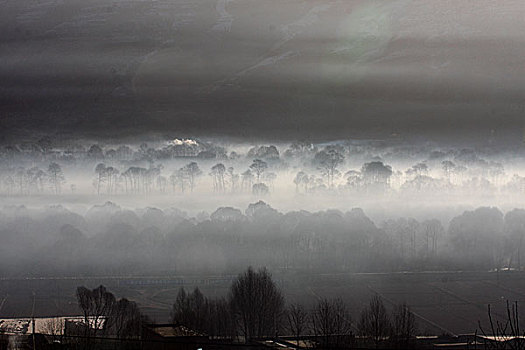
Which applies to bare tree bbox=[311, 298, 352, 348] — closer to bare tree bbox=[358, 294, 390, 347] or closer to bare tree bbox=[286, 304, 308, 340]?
bare tree bbox=[286, 304, 308, 340]

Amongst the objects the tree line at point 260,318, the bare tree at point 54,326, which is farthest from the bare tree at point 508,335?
the bare tree at point 54,326

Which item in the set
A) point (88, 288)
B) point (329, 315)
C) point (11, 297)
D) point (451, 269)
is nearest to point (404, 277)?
point (451, 269)

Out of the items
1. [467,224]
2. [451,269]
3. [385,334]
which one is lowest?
[385,334]

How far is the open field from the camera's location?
1766cm

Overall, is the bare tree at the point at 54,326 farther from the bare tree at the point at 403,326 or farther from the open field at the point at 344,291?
the bare tree at the point at 403,326

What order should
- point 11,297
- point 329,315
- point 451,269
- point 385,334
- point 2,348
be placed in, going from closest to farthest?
point 2,348 < point 385,334 < point 329,315 < point 11,297 < point 451,269

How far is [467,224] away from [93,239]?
11.0 metres

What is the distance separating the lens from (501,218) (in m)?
22.5

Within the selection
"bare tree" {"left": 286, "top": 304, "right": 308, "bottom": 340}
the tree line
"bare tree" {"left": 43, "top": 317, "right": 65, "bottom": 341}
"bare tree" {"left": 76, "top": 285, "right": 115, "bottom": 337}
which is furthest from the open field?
"bare tree" {"left": 286, "top": 304, "right": 308, "bottom": 340}

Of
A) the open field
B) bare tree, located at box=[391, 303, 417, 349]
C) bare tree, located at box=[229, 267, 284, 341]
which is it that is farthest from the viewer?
the open field

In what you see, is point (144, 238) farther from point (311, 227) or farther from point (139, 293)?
point (311, 227)

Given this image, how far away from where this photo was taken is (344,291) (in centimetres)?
1967

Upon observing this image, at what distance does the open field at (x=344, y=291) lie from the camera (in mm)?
17656

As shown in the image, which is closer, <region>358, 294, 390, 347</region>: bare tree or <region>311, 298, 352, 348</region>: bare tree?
<region>311, 298, 352, 348</region>: bare tree
